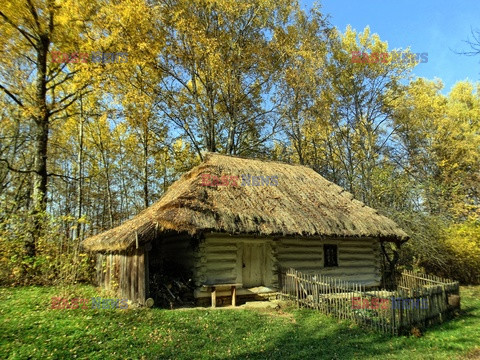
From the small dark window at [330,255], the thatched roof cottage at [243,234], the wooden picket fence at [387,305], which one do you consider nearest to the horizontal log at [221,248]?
the thatched roof cottage at [243,234]

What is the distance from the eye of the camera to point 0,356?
18.5 ft

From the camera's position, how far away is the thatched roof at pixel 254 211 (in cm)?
1040

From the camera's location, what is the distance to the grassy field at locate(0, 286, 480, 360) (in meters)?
6.30

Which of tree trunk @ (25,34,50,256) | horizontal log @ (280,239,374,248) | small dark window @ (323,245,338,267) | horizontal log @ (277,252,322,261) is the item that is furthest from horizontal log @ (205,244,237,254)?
tree trunk @ (25,34,50,256)

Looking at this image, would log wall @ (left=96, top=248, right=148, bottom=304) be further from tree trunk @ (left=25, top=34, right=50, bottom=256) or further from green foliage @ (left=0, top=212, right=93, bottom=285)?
tree trunk @ (left=25, top=34, right=50, bottom=256)

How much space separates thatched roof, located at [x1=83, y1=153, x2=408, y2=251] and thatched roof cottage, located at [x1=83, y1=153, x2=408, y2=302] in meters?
0.03

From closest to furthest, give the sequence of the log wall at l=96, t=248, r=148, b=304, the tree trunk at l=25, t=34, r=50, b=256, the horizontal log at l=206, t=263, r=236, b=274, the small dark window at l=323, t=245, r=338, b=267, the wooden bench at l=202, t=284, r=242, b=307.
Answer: the log wall at l=96, t=248, r=148, b=304
the wooden bench at l=202, t=284, r=242, b=307
the horizontal log at l=206, t=263, r=236, b=274
the tree trunk at l=25, t=34, r=50, b=256
the small dark window at l=323, t=245, r=338, b=267

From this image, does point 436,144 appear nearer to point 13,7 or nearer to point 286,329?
point 286,329

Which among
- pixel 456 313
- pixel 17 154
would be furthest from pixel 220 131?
pixel 456 313

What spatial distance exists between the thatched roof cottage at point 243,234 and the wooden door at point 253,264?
4 cm

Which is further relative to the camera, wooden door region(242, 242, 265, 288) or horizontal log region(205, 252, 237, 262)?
wooden door region(242, 242, 265, 288)

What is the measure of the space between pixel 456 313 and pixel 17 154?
2623 centimetres

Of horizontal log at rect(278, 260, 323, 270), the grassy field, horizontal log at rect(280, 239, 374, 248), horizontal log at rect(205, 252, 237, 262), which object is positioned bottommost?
the grassy field

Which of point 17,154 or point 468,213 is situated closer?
point 468,213
